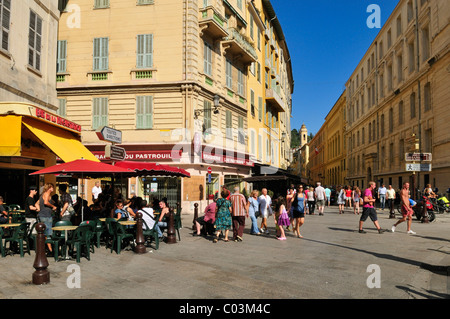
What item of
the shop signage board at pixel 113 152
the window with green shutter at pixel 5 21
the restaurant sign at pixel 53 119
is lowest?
the shop signage board at pixel 113 152

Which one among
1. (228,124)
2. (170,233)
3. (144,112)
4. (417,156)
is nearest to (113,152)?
(170,233)

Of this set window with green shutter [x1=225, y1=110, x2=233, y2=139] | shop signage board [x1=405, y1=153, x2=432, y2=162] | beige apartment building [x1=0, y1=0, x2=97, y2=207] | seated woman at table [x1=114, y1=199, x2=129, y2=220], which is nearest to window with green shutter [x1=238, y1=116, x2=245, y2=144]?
window with green shutter [x1=225, y1=110, x2=233, y2=139]

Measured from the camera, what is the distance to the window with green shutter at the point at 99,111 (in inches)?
813

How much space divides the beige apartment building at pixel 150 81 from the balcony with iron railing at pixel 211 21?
58 mm

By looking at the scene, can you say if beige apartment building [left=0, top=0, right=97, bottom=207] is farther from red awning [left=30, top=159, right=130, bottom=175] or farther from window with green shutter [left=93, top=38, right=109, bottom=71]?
window with green shutter [left=93, top=38, right=109, bottom=71]

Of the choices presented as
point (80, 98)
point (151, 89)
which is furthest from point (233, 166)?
point (80, 98)

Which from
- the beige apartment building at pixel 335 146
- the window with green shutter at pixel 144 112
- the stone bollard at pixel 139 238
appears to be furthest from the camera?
the beige apartment building at pixel 335 146

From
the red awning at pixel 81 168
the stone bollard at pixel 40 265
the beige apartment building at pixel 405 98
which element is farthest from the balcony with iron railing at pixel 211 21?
the stone bollard at pixel 40 265

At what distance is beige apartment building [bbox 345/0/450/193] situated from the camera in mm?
22344

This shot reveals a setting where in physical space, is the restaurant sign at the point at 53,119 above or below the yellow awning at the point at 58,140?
above

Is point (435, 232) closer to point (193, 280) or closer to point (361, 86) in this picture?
point (193, 280)

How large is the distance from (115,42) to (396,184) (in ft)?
85.4

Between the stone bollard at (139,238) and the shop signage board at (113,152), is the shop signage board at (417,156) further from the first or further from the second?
the stone bollard at (139,238)

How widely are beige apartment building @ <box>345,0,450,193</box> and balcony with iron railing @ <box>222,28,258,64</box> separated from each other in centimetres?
1199
